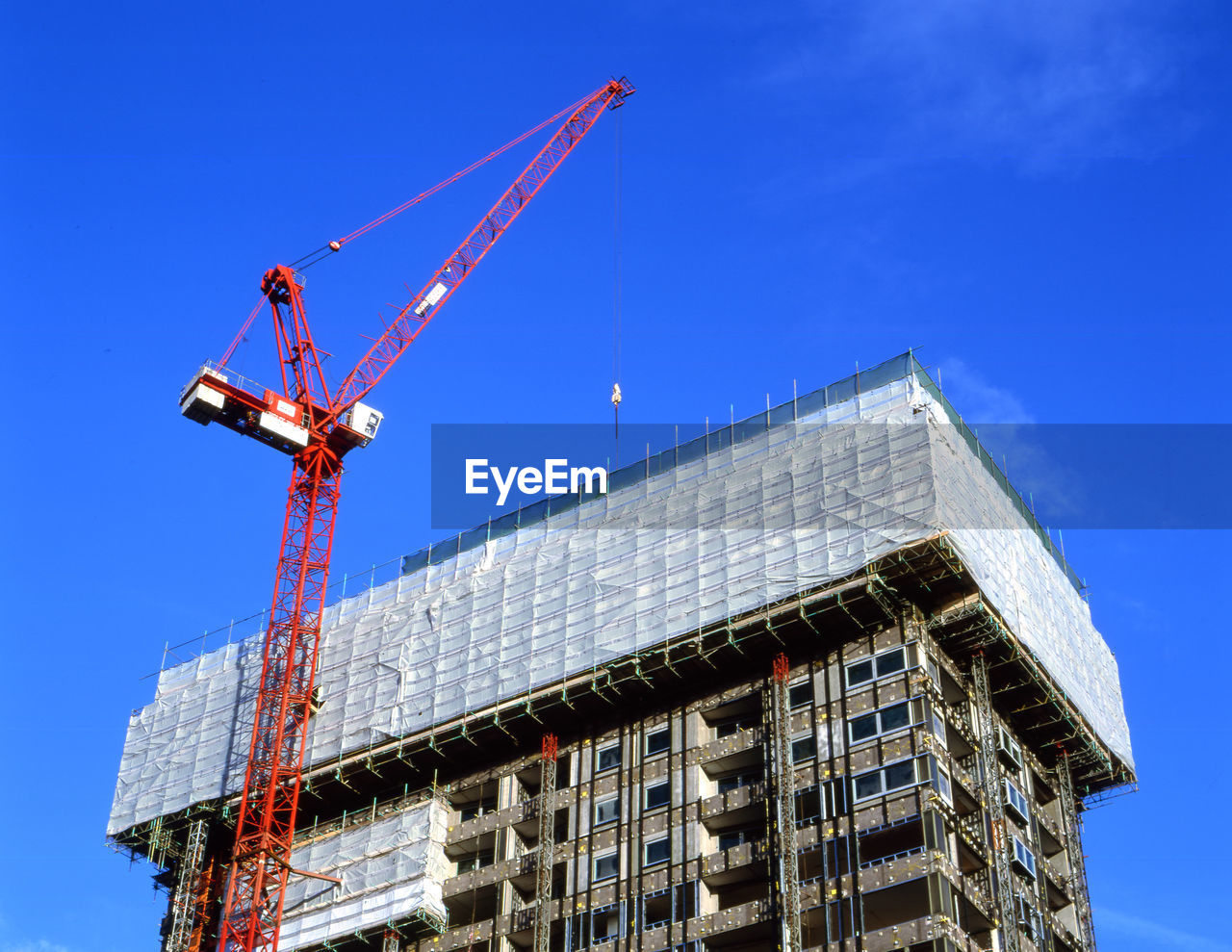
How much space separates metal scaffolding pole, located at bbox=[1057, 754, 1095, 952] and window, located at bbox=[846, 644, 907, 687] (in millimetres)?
22808

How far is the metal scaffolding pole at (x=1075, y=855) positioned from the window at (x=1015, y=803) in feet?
24.6

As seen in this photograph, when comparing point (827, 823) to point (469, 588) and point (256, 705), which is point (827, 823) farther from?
point (256, 705)

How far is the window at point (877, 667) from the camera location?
102m

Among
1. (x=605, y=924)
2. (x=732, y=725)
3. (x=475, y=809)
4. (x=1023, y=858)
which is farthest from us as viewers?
(x=475, y=809)

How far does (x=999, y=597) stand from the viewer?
356 feet

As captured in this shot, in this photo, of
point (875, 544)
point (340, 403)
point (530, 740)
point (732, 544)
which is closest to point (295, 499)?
point (340, 403)

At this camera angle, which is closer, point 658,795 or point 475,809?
point 658,795

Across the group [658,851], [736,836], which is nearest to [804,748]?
[736,836]

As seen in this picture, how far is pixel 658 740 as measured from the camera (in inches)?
4328

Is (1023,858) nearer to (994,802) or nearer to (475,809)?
(994,802)

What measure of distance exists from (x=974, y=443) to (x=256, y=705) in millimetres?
54285

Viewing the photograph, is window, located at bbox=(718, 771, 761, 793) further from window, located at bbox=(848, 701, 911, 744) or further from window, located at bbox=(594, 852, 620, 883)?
window, located at bbox=(594, 852, 620, 883)

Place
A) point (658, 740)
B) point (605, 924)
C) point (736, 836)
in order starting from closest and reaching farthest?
point (736, 836) < point (605, 924) < point (658, 740)

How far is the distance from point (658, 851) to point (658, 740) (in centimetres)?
814
